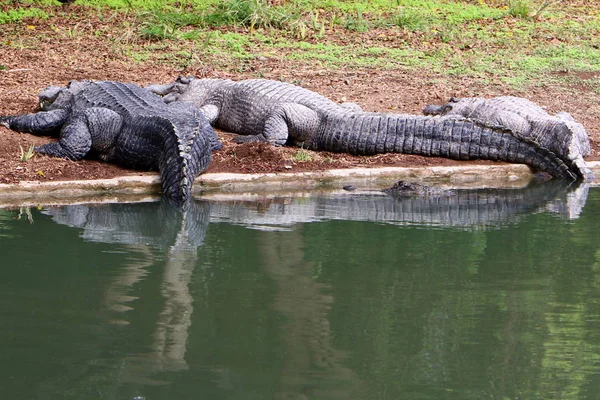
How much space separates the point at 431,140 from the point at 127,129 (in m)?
2.67

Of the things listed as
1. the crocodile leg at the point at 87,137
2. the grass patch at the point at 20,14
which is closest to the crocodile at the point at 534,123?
the crocodile leg at the point at 87,137

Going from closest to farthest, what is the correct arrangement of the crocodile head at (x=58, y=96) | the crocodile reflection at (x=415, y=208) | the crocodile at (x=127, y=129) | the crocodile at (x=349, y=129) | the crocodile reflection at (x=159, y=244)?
1. the crocodile reflection at (x=159, y=244)
2. the crocodile reflection at (x=415, y=208)
3. the crocodile at (x=127, y=129)
4. the crocodile at (x=349, y=129)
5. the crocodile head at (x=58, y=96)

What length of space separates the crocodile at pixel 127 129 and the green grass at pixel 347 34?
9.54ft

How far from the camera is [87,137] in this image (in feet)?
28.5

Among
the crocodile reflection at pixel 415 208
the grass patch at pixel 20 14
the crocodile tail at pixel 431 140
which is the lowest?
the crocodile reflection at pixel 415 208

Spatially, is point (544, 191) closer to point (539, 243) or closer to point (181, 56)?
point (539, 243)

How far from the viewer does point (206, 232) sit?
6.61 metres

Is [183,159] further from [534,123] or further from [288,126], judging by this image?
[534,123]

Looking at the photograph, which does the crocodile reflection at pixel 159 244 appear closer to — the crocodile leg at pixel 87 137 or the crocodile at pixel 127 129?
the crocodile at pixel 127 129

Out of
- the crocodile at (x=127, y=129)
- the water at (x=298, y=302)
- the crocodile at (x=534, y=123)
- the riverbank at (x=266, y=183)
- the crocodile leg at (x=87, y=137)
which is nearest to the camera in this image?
the water at (x=298, y=302)

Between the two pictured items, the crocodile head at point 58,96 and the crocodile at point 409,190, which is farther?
the crocodile head at point 58,96

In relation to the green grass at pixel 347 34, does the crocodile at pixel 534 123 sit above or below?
below

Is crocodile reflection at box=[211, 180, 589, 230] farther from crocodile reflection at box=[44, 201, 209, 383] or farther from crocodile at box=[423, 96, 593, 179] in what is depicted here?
crocodile at box=[423, 96, 593, 179]

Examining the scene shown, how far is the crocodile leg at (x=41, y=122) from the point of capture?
9.26 meters
